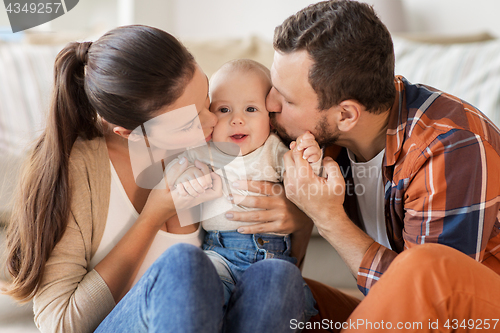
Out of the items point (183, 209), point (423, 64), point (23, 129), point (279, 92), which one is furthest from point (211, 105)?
point (423, 64)

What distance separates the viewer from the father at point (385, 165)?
2.54ft

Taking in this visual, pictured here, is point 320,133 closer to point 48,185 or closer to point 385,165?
point 385,165

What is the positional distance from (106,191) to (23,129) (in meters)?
0.84

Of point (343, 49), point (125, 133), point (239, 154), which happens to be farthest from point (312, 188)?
point (125, 133)

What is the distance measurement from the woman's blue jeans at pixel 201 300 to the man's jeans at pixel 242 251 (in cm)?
18

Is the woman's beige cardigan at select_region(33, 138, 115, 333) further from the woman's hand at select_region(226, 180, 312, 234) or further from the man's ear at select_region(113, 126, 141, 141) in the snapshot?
the woman's hand at select_region(226, 180, 312, 234)

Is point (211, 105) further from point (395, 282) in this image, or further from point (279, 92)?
point (395, 282)

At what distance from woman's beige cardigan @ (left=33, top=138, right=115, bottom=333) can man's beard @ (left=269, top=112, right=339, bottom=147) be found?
1.63 feet

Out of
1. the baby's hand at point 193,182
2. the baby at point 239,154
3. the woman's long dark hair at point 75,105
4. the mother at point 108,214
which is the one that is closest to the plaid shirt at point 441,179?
the baby at point 239,154

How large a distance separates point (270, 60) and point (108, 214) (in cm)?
111

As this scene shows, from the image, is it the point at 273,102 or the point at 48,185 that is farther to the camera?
the point at 273,102

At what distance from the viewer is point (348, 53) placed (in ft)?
3.48

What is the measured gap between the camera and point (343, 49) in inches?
41.7

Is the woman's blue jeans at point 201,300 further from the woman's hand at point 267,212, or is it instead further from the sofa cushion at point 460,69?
the sofa cushion at point 460,69
